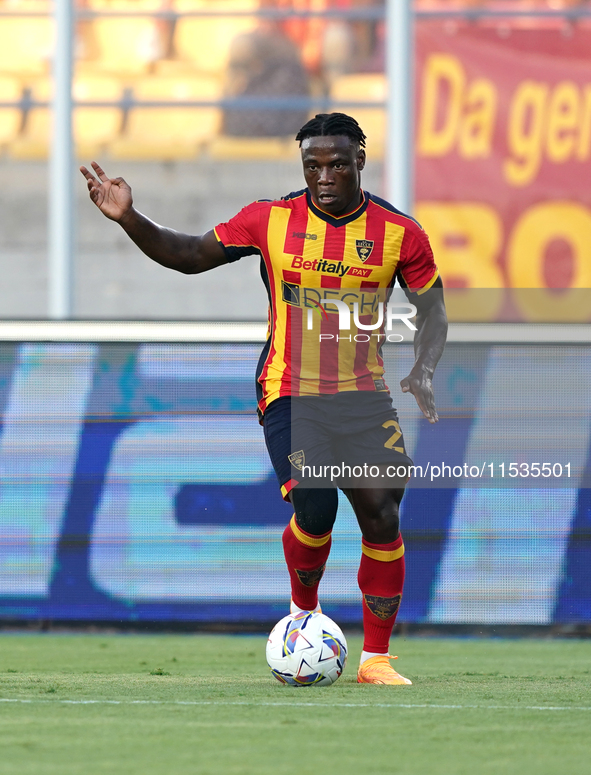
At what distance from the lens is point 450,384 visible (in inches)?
250

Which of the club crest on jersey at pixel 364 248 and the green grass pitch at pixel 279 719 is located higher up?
the club crest on jersey at pixel 364 248

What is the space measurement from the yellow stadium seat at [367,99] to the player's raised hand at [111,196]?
427 cm

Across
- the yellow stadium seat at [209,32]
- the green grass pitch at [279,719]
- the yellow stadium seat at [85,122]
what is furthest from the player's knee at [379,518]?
the yellow stadium seat at [209,32]

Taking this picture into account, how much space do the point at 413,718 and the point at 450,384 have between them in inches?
118

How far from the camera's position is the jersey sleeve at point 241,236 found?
4.54 meters

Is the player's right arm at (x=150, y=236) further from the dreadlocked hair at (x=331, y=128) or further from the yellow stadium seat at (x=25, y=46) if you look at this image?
the yellow stadium seat at (x=25, y=46)

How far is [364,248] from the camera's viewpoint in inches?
175

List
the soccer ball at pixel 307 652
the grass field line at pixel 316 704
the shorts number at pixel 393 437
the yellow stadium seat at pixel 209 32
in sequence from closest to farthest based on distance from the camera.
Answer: the grass field line at pixel 316 704
the soccer ball at pixel 307 652
the shorts number at pixel 393 437
the yellow stadium seat at pixel 209 32

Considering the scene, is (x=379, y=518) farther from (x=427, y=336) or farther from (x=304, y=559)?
(x=427, y=336)

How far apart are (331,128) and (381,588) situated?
59.1 inches

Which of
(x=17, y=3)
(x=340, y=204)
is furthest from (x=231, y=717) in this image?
(x=17, y=3)

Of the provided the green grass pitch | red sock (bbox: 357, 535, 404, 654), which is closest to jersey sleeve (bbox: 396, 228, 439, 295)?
red sock (bbox: 357, 535, 404, 654)

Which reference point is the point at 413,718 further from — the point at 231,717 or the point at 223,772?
the point at 223,772

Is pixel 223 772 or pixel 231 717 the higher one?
pixel 223 772
